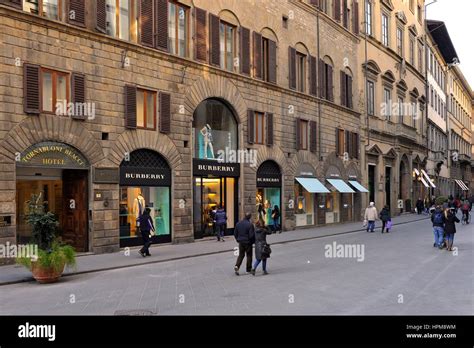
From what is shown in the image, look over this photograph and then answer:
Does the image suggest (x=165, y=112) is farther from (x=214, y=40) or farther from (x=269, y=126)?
(x=269, y=126)

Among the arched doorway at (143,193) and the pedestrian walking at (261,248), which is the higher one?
the arched doorway at (143,193)

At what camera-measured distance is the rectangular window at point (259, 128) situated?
27.6 metres

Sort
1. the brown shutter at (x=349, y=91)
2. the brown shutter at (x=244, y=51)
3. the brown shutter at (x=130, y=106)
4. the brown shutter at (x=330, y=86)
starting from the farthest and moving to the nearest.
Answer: the brown shutter at (x=349, y=91) < the brown shutter at (x=330, y=86) < the brown shutter at (x=244, y=51) < the brown shutter at (x=130, y=106)

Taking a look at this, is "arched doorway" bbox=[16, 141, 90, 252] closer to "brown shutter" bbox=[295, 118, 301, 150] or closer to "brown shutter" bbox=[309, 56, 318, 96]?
"brown shutter" bbox=[295, 118, 301, 150]

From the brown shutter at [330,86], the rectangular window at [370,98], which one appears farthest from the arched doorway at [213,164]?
the rectangular window at [370,98]

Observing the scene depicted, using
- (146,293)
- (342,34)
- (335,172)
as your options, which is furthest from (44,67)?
(342,34)

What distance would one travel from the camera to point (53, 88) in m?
17.8

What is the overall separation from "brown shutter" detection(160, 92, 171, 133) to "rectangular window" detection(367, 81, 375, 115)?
23.5 meters

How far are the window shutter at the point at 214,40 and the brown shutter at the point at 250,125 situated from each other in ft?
10.9

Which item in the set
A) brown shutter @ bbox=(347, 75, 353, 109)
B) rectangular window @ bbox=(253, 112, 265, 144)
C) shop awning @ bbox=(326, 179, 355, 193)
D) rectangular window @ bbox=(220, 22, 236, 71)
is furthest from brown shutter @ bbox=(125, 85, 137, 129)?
brown shutter @ bbox=(347, 75, 353, 109)

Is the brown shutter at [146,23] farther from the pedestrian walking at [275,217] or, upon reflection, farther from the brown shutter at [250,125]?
the pedestrian walking at [275,217]

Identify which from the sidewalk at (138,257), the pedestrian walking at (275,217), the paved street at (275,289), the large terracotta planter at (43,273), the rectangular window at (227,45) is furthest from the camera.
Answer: the pedestrian walking at (275,217)

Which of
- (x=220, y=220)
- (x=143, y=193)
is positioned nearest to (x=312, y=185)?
(x=220, y=220)

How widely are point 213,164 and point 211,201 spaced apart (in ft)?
5.97
